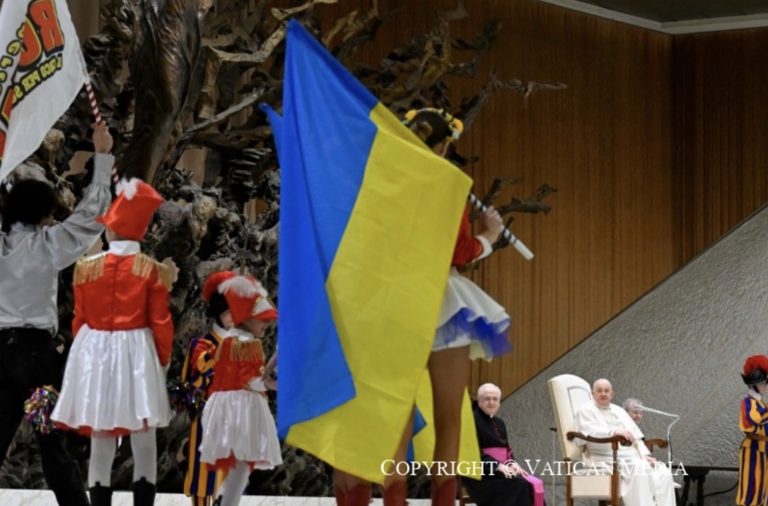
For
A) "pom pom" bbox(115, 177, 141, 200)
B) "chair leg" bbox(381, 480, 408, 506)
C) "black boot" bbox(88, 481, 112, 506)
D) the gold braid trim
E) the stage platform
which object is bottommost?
the stage platform

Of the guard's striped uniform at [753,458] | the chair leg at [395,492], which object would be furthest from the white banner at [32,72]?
the guard's striped uniform at [753,458]

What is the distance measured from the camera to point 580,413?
955 cm

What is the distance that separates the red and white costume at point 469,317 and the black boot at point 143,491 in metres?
1.25

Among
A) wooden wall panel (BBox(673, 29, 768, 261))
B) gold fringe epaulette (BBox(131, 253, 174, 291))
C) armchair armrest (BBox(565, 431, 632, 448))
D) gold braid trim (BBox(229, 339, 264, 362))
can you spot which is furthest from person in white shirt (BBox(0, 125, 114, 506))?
wooden wall panel (BBox(673, 29, 768, 261))

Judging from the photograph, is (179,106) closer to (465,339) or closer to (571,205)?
(465,339)

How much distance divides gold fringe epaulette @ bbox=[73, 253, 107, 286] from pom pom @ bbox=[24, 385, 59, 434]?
0.44m

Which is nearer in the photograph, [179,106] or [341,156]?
[341,156]

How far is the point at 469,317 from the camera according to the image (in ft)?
15.5

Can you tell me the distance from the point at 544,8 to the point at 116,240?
45.2 feet

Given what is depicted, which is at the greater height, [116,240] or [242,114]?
[242,114]

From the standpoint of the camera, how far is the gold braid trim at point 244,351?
5.96m

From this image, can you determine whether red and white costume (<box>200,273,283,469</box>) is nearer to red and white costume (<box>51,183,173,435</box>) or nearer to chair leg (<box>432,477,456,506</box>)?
red and white costume (<box>51,183,173,435</box>)

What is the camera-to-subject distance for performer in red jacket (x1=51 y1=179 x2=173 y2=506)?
4.98 meters

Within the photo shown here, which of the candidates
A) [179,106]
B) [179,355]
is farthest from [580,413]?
[179,106]
